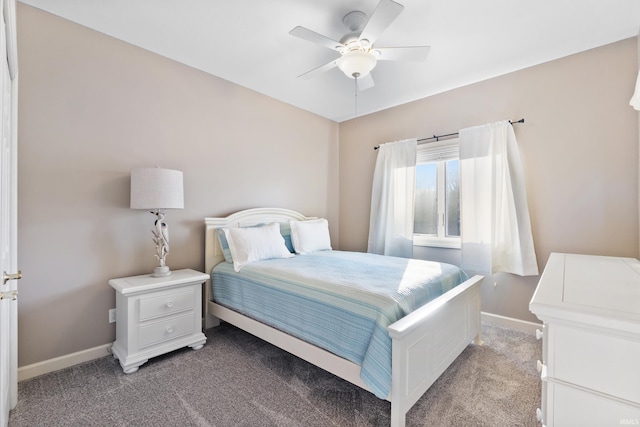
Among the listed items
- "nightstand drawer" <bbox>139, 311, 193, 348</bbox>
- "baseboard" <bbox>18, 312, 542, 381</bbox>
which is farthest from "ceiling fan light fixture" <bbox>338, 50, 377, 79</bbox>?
"baseboard" <bbox>18, 312, 542, 381</bbox>

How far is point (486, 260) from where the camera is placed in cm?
299

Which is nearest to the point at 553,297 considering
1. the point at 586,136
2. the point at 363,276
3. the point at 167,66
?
the point at 363,276

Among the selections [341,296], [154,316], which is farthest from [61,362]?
[341,296]

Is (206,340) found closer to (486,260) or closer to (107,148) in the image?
(107,148)

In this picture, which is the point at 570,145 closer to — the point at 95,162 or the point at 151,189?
the point at 151,189

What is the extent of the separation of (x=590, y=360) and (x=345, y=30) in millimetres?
2458

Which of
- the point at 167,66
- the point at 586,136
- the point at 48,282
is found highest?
the point at 167,66

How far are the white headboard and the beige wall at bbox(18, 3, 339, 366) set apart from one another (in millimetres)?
126

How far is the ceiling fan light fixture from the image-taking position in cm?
210

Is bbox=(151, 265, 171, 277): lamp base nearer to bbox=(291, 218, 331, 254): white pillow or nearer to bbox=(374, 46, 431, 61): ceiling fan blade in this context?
bbox=(291, 218, 331, 254): white pillow

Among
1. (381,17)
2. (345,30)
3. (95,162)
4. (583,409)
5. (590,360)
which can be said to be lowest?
(583,409)

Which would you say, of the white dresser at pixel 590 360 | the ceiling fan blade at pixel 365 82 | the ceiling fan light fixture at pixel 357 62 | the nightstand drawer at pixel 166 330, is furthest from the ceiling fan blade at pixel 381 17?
the nightstand drawer at pixel 166 330

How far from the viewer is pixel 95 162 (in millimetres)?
2330

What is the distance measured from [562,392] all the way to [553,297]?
0.92 feet
